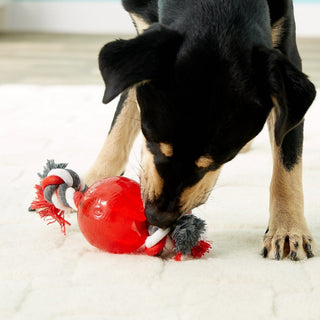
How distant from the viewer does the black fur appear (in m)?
1.39

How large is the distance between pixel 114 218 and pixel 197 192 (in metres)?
0.23

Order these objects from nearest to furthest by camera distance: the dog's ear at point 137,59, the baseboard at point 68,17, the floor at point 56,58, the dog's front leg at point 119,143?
the dog's ear at point 137,59 → the dog's front leg at point 119,143 → the floor at point 56,58 → the baseboard at point 68,17

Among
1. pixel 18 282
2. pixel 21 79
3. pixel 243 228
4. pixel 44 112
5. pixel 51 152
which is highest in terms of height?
pixel 18 282

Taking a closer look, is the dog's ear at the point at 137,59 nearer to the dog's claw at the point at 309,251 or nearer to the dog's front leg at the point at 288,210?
the dog's front leg at the point at 288,210

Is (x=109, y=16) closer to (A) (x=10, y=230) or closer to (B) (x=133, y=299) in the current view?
(A) (x=10, y=230)

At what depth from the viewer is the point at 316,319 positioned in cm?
140

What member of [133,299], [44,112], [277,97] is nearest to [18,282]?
[133,299]

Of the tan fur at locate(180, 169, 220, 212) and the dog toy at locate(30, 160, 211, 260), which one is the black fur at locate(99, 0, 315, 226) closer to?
the tan fur at locate(180, 169, 220, 212)

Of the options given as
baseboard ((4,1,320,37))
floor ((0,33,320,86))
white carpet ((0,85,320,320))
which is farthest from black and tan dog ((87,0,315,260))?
baseboard ((4,1,320,37))

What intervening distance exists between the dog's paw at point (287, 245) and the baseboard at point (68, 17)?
4.85m

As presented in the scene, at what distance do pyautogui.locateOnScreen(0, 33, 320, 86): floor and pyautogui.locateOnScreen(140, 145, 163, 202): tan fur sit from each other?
2517 millimetres

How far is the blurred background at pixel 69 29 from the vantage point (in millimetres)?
5230

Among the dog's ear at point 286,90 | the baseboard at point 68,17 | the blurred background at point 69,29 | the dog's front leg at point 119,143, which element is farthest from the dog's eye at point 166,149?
the baseboard at point 68,17

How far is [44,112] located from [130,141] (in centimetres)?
113
